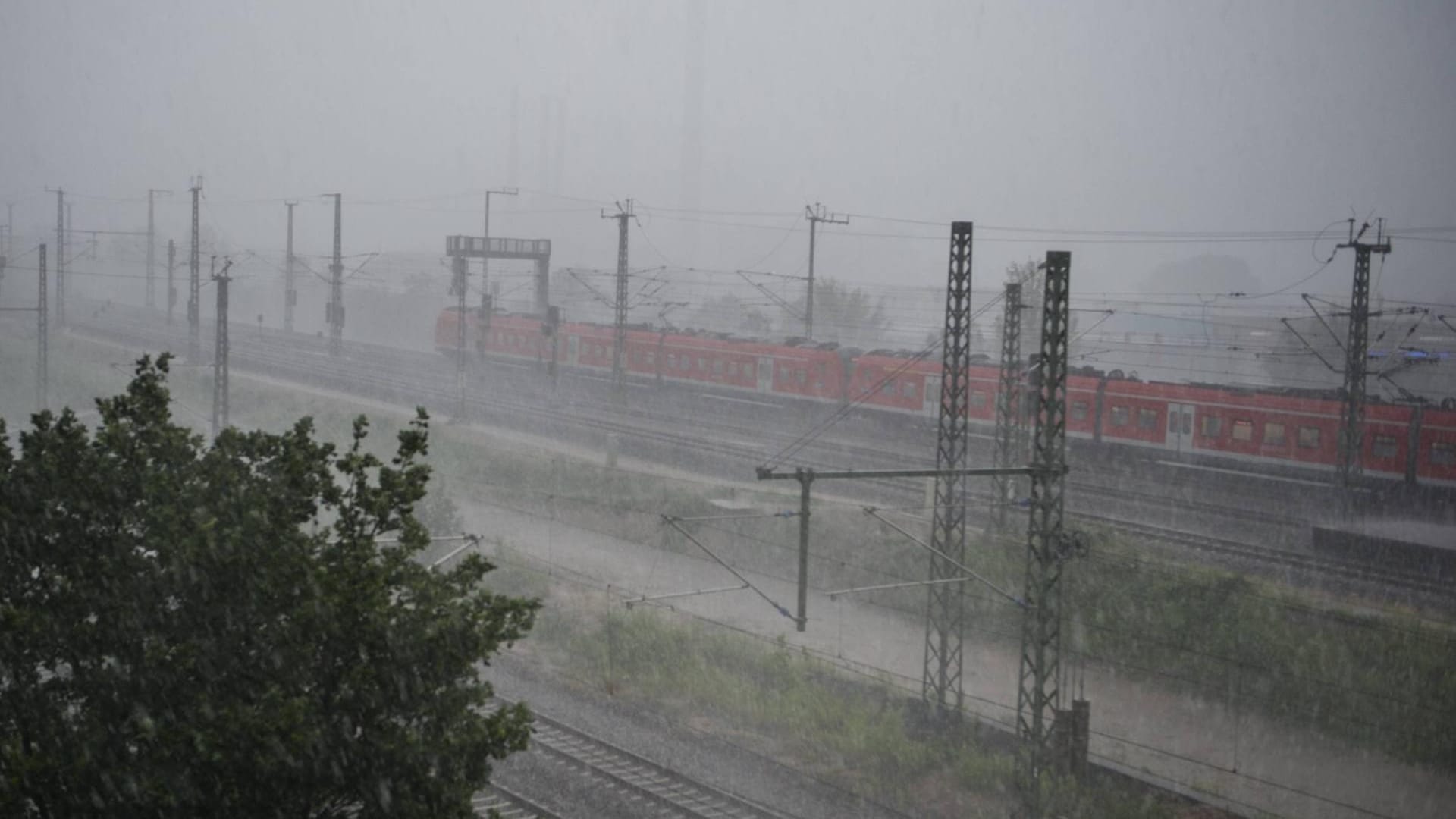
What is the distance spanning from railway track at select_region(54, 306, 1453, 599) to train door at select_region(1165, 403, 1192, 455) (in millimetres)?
1903

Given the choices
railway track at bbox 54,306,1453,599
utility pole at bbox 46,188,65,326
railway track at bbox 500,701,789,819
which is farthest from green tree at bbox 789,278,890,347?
railway track at bbox 500,701,789,819

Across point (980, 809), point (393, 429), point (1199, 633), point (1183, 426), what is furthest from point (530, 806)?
point (393, 429)

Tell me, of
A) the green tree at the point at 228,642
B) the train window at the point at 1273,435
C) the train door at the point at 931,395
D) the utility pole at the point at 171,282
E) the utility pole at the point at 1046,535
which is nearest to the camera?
the green tree at the point at 228,642

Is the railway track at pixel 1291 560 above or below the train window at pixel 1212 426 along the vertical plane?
below

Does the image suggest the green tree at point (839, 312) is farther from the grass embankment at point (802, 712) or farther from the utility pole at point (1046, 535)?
the utility pole at point (1046, 535)

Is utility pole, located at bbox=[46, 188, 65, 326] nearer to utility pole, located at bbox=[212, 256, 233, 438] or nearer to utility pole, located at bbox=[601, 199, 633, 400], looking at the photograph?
utility pole, located at bbox=[601, 199, 633, 400]

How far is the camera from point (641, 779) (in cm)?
1174

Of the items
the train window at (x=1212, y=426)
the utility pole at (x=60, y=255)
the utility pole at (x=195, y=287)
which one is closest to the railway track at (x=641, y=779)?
the train window at (x=1212, y=426)

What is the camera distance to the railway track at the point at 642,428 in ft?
62.3

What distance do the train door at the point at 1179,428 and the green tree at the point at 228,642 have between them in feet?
69.8

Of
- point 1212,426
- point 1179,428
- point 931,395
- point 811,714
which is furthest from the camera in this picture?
A: point 931,395

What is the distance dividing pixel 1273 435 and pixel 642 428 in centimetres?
1483

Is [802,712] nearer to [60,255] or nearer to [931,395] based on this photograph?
[931,395]

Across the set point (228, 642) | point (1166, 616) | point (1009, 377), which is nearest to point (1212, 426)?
point (1009, 377)
